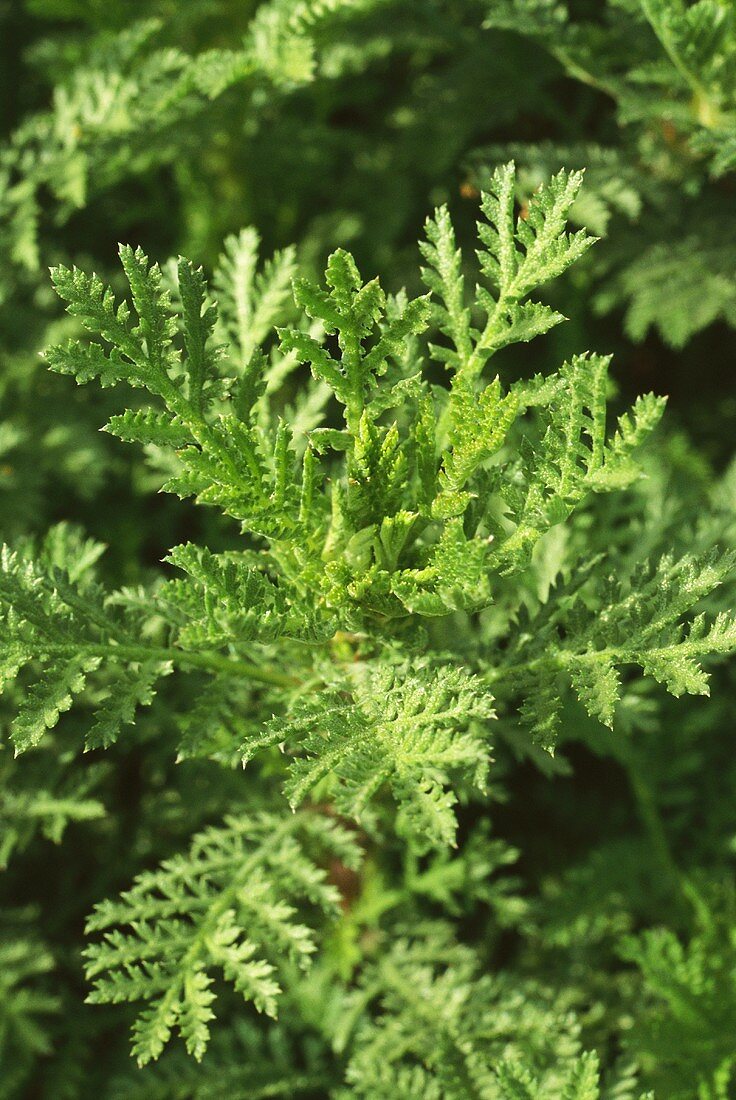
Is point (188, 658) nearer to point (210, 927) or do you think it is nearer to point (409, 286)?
point (210, 927)

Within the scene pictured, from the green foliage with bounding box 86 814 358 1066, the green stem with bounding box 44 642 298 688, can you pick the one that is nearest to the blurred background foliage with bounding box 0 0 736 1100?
the green foliage with bounding box 86 814 358 1066

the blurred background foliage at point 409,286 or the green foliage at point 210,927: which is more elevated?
the blurred background foliage at point 409,286

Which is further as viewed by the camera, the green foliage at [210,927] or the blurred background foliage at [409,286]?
the blurred background foliage at [409,286]

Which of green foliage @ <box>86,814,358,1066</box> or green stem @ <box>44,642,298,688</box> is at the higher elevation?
green stem @ <box>44,642,298,688</box>

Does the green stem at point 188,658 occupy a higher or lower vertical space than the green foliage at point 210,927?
higher

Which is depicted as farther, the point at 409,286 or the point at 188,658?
the point at 409,286

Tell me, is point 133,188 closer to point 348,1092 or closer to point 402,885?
point 402,885

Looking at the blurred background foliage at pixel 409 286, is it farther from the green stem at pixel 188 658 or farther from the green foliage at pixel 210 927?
the green stem at pixel 188 658

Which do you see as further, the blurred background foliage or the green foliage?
the blurred background foliage

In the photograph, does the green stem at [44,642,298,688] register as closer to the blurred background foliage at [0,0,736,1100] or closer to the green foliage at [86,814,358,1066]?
the green foliage at [86,814,358,1066]

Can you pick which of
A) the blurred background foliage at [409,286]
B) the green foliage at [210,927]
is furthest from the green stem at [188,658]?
the blurred background foliage at [409,286]

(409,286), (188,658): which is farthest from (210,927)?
(409,286)

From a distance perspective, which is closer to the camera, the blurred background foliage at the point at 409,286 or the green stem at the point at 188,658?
the green stem at the point at 188,658
